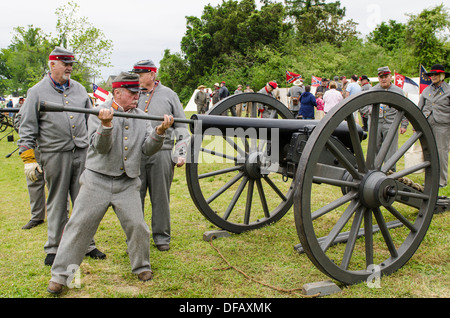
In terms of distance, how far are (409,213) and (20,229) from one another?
514cm

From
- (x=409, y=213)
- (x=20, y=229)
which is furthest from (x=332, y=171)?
(x=20, y=229)

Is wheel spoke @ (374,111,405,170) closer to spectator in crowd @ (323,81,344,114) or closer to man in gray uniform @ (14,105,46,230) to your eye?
man in gray uniform @ (14,105,46,230)

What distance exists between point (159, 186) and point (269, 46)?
33827 millimetres

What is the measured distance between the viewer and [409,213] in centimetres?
535

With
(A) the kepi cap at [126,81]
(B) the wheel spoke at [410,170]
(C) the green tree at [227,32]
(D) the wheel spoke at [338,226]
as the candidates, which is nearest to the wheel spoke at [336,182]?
(D) the wheel spoke at [338,226]

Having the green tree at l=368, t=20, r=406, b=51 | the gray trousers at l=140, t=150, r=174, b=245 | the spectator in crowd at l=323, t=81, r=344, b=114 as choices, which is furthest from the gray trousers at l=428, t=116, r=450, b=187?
the green tree at l=368, t=20, r=406, b=51

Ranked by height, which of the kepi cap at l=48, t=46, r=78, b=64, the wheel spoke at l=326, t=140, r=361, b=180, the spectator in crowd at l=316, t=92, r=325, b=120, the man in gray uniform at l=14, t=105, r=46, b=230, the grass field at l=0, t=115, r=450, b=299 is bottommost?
the grass field at l=0, t=115, r=450, b=299

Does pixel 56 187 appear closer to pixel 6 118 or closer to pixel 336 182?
pixel 336 182

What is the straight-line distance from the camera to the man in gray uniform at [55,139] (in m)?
3.93

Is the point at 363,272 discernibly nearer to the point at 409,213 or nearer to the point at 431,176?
the point at 431,176

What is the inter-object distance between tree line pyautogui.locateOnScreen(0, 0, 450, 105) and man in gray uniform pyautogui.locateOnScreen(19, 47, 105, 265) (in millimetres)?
15350

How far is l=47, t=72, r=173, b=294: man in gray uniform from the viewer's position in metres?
3.29

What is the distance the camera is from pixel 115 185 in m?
3.44

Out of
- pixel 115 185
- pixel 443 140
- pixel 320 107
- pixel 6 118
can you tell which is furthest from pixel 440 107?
pixel 6 118
